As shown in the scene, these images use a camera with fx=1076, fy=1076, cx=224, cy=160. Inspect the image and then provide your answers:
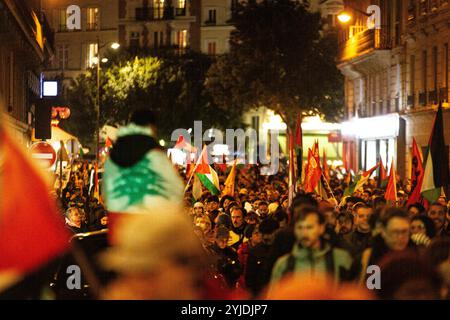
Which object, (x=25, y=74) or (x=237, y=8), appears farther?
(x=237, y=8)

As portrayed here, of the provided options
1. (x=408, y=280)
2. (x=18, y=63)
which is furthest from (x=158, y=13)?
(x=408, y=280)

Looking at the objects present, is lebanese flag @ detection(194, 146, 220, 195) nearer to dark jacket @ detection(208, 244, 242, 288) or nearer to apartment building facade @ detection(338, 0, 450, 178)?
dark jacket @ detection(208, 244, 242, 288)

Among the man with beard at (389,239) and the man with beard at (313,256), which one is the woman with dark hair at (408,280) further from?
the man with beard at (389,239)

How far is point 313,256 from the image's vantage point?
7.47 m

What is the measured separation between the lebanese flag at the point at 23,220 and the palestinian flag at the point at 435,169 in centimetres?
1038

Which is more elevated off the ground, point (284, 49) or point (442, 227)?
point (284, 49)

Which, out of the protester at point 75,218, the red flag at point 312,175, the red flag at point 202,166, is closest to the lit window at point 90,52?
the red flag at point 202,166

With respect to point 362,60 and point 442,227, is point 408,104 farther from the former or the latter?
point 442,227

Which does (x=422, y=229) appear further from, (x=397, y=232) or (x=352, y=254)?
(x=352, y=254)

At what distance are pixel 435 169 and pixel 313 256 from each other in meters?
8.37

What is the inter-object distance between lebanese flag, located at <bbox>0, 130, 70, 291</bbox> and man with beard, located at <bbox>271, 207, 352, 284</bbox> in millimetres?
2427

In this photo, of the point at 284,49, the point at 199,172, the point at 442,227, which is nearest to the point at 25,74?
the point at 284,49

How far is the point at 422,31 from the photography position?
3856cm
